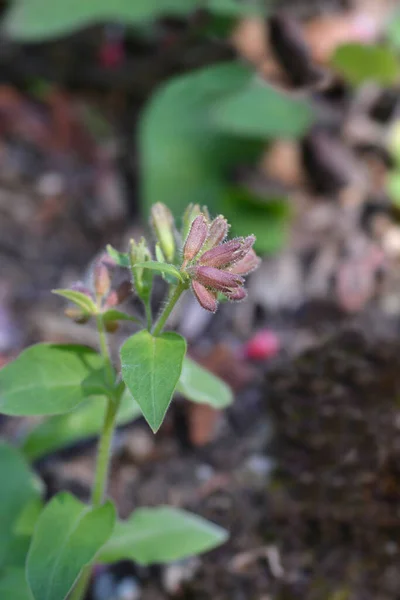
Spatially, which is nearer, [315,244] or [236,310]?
[236,310]

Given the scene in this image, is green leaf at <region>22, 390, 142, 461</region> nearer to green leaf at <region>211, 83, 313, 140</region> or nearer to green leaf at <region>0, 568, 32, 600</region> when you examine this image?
green leaf at <region>0, 568, 32, 600</region>

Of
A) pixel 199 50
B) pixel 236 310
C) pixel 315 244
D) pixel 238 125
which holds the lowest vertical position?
pixel 236 310

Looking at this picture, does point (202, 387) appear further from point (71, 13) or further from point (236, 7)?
point (71, 13)

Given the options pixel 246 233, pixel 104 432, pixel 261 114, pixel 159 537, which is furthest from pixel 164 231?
pixel 261 114

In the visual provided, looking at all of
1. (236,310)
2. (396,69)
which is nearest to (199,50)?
(396,69)

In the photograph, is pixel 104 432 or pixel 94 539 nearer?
pixel 94 539

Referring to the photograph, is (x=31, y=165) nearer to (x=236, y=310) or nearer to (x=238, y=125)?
(x=238, y=125)
